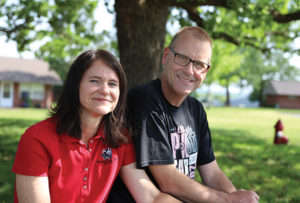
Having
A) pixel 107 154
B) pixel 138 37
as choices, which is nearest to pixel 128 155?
pixel 107 154

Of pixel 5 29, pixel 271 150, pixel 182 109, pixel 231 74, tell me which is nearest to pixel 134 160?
pixel 182 109

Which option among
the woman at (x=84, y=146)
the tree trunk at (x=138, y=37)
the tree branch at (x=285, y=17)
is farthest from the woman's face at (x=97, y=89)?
the tree branch at (x=285, y=17)

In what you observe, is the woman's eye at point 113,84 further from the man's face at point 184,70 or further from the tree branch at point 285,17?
the tree branch at point 285,17

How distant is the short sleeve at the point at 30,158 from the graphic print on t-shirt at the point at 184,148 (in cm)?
110

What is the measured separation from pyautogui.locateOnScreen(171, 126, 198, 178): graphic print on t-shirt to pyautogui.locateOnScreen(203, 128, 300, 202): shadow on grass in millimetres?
2507

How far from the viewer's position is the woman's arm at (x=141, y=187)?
2305 millimetres

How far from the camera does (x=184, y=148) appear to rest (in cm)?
261

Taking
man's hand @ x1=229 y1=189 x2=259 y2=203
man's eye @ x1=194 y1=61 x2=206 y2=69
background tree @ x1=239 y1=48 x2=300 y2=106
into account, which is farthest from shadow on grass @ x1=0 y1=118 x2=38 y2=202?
background tree @ x1=239 y1=48 x2=300 y2=106

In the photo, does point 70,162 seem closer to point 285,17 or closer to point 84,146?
point 84,146

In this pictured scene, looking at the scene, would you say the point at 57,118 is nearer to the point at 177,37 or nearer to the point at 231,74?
the point at 177,37

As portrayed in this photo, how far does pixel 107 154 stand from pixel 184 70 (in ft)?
3.26

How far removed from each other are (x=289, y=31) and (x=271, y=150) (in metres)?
4.02

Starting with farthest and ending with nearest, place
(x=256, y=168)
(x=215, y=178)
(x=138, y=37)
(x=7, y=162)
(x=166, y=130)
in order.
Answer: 1. (x=256, y=168)
2. (x=7, y=162)
3. (x=138, y=37)
4. (x=215, y=178)
5. (x=166, y=130)

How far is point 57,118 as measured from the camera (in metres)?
2.23
